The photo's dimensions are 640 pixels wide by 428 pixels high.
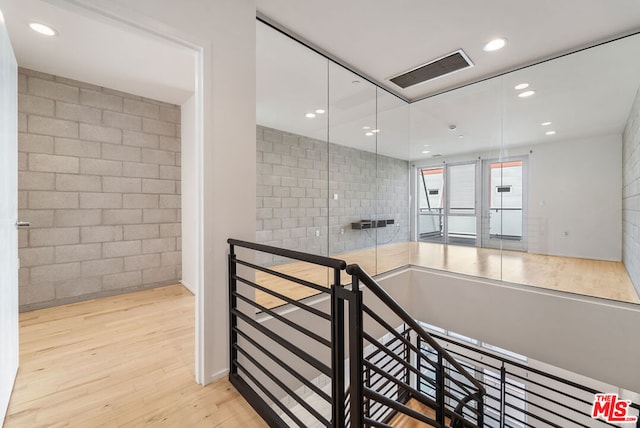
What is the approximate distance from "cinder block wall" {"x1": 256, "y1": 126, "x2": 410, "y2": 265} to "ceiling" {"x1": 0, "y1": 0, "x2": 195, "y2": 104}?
1.02 meters

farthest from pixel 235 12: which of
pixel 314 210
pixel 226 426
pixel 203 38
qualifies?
pixel 226 426

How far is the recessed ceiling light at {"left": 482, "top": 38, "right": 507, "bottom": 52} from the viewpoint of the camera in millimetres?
2594

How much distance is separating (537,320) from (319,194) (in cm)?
296

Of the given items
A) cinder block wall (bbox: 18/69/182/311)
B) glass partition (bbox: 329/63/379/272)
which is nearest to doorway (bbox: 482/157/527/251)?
glass partition (bbox: 329/63/379/272)

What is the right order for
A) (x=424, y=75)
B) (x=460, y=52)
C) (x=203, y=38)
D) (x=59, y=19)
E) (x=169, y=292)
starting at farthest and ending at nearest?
1. (x=169, y=292)
2. (x=424, y=75)
3. (x=460, y=52)
4. (x=59, y=19)
5. (x=203, y=38)

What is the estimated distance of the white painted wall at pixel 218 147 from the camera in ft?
5.77

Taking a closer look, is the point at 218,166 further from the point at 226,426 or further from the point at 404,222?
the point at 404,222

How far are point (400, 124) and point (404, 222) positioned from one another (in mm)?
1492

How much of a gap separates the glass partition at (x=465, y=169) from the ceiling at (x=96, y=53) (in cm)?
112

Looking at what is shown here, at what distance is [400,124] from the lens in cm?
408

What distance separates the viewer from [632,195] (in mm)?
2766

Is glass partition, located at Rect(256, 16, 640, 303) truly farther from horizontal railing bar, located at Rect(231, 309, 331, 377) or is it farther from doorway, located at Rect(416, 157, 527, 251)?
horizontal railing bar, located at Rect(231, 309, 331, 377)

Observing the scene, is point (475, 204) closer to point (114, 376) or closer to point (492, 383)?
point (114, 376)
